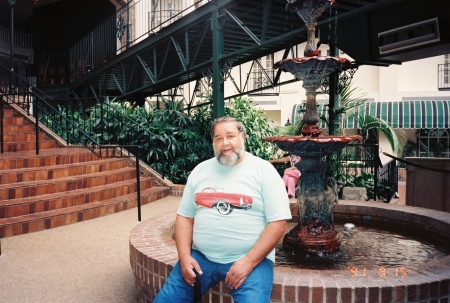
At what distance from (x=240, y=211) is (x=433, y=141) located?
70.2 ft

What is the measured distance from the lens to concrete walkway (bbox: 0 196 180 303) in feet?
12.4

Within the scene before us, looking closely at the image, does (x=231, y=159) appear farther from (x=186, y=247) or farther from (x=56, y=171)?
(x=56, y=171)

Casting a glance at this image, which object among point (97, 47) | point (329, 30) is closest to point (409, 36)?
point (329, 30)

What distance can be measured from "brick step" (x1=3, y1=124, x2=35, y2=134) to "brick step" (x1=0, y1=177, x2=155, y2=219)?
2.71 metres

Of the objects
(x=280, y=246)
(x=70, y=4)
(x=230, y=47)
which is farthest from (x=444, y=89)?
(x=280, y=246)

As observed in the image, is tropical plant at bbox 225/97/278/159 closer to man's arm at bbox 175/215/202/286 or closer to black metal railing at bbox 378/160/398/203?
black metal railing at bbox 378/160/398/203

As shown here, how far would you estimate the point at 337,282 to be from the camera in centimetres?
263

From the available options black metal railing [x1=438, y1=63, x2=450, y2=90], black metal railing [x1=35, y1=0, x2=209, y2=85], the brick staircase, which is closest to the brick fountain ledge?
the brick staircase

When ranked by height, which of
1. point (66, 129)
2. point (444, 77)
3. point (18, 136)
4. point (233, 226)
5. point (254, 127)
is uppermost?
point (444, 77)

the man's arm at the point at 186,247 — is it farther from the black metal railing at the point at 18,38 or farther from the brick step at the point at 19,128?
the black metal railing at the point at 18,38

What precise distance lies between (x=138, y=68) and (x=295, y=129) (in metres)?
5.74

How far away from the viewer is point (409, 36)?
7.69m

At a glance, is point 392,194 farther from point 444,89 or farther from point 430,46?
point 444,89

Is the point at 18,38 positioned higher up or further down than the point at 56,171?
higher up
